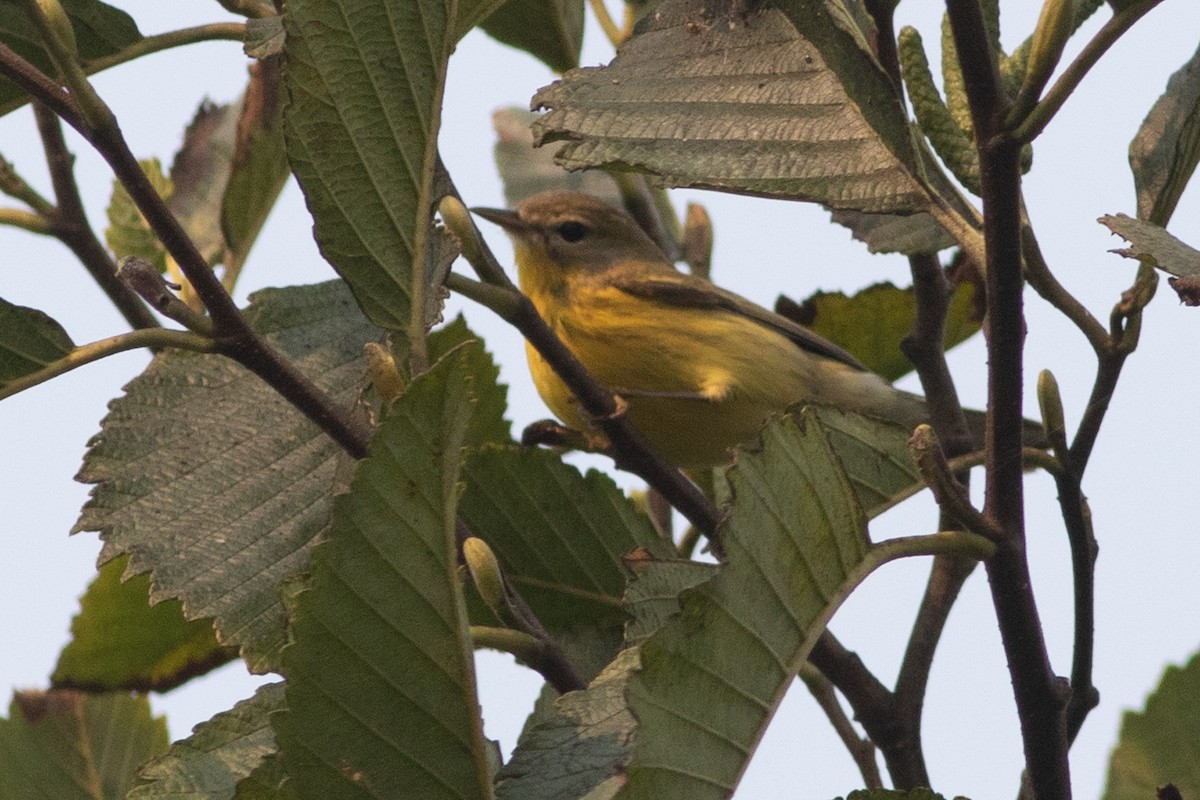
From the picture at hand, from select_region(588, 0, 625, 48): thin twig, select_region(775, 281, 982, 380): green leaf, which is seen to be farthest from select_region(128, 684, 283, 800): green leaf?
select_region(588, 0, 625, 48): thin twig

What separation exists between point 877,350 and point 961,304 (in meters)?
0.22

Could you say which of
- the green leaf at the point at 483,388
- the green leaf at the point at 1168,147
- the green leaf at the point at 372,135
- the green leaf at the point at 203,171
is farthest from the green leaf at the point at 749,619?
the green leaf at the point at 203,171

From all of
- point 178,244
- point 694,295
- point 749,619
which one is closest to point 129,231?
point 178,244

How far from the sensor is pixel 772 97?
1.91 metres

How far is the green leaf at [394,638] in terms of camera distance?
1.29m

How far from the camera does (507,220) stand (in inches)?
208

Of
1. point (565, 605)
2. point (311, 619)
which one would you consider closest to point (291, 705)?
point (311, 619)

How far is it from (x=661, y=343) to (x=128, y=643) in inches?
91.6

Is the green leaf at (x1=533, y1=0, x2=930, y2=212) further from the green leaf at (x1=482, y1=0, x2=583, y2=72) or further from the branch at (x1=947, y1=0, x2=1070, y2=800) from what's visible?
the green leaf at (x1=482, y1=0, x2=583, y2=72)

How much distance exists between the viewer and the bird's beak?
5297 mm

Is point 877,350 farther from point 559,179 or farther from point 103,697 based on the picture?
point 103,697

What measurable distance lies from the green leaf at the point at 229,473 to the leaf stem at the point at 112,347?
0.50 metres

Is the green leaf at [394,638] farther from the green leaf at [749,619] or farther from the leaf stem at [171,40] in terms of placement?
the leaf stem at [171,40]

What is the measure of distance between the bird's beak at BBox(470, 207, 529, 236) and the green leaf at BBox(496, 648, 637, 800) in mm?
3833
